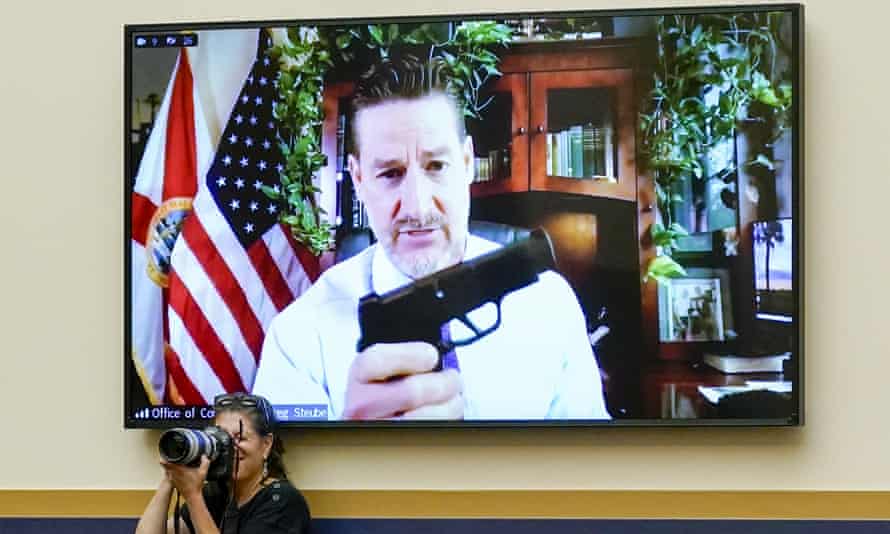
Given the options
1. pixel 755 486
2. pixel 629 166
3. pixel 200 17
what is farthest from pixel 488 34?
pixel 755 486

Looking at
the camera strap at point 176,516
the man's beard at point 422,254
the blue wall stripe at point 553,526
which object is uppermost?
the man's beard at point 422,254

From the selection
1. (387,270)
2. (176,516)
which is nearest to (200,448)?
(176,516)

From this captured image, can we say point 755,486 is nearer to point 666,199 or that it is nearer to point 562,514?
point 562,514

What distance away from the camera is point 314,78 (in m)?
4.78

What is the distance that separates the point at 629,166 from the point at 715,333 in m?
0.60

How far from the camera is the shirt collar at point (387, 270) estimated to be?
471cm

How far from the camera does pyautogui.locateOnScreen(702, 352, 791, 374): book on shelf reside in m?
4.55

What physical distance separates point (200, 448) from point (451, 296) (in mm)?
952

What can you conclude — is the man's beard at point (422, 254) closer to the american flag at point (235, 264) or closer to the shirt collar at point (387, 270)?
the shirt collar at point (387, 270)

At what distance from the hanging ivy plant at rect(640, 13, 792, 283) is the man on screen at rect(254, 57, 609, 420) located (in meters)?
0.42

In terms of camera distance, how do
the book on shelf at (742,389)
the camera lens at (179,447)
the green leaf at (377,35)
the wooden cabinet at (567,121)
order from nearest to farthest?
the camera lens at (179,447)
the book on shelf at (742,389)
the wooden cabinet at (567,121)
the green leaf at (377,35)

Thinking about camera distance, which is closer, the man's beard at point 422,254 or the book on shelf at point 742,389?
the book on shelf at point 742,389

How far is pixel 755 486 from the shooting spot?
15.2 ft

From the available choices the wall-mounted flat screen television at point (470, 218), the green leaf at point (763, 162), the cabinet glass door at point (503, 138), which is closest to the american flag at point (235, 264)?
the wall-mounted flat screen television at point (470, 218)
